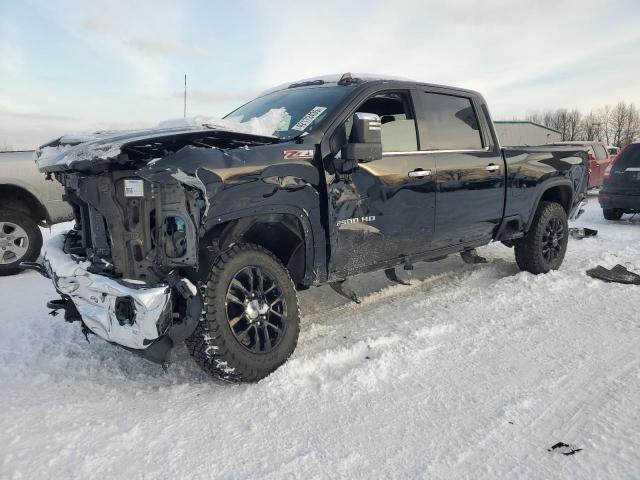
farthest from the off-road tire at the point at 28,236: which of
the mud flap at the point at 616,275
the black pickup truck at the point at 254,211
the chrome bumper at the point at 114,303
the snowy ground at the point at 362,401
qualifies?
the mud flap at the point at 616,275

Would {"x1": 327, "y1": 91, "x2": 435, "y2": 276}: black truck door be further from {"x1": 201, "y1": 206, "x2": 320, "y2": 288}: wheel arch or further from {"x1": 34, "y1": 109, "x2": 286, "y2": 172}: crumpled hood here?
{"x1": 34, "y1": 109, "x2": 286, "y2": 172}: crumpled hood

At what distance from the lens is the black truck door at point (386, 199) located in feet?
11.6

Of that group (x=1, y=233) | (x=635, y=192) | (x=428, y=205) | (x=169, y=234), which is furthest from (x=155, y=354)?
(x=635, y=192)

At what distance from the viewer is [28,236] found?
19.6 ft

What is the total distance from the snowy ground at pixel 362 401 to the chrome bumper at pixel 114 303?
44cm

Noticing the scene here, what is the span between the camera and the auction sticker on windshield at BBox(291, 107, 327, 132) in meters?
3.54

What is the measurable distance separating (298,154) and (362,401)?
157cm

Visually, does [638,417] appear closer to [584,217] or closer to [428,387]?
[428,387]

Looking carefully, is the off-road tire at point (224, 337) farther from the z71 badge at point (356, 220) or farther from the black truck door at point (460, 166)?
the black truck door at point (460, 166)

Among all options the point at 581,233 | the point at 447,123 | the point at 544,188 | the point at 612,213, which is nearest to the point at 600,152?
the point at 612,213

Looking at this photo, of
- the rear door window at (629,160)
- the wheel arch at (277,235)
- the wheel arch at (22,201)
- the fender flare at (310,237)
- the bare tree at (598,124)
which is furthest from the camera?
the bare tree at (598,124)

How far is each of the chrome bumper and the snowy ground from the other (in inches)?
17.1

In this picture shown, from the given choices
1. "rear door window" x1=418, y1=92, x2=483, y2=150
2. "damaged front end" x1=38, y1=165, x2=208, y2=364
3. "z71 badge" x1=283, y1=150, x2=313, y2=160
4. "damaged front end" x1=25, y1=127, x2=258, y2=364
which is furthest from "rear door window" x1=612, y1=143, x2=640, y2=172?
"damaged front end" x1=38, y1=165, x2=208, y2=364

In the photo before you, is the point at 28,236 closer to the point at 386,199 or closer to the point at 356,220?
the point at 356,220
